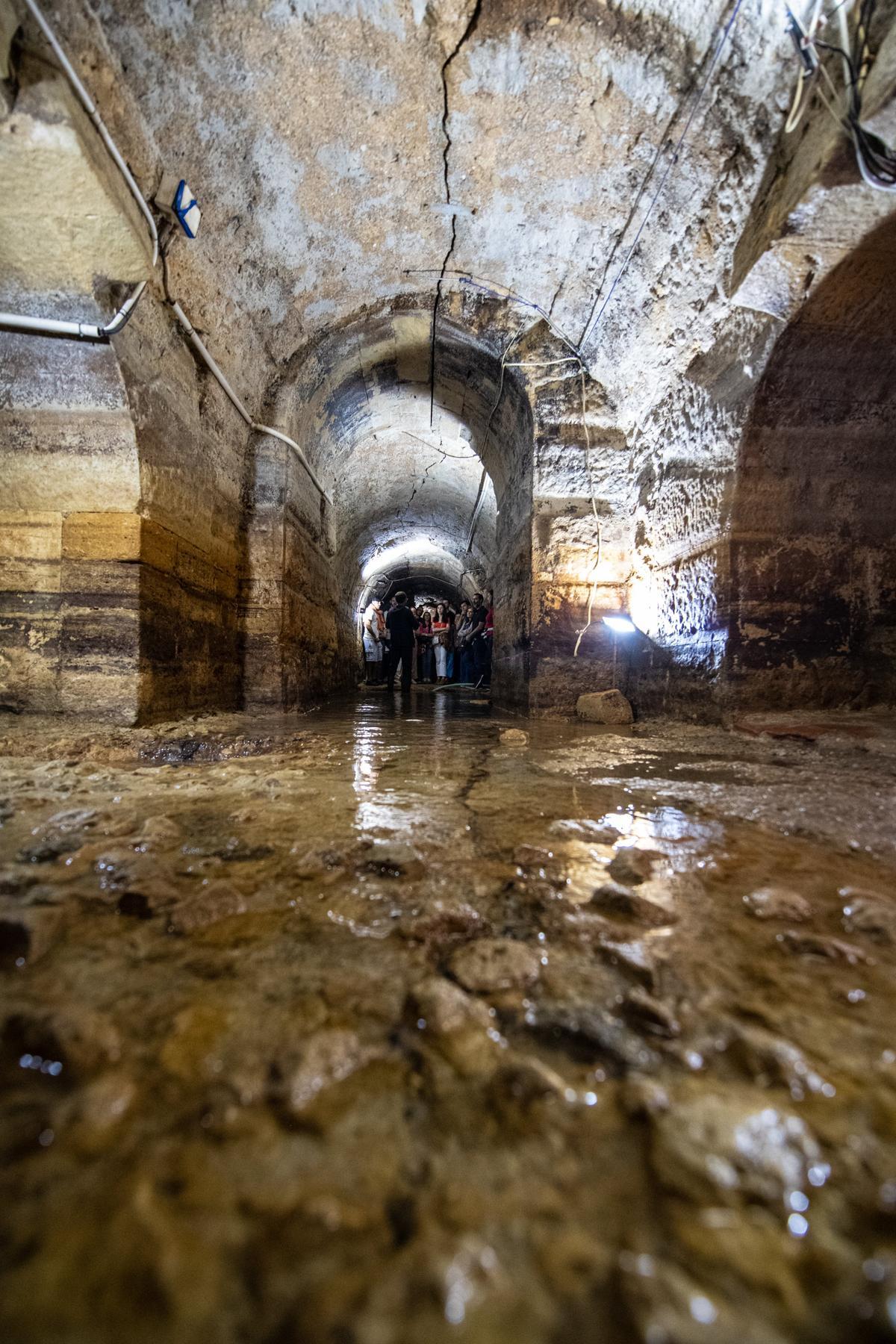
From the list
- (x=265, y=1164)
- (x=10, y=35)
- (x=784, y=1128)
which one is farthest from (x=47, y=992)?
(x=10, y=35)

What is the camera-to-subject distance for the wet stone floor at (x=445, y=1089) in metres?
0.39

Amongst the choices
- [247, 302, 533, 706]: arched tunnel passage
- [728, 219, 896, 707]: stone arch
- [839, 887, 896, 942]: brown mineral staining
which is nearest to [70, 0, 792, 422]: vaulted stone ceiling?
[247, 302, 533, 706]: arched tunnel passage

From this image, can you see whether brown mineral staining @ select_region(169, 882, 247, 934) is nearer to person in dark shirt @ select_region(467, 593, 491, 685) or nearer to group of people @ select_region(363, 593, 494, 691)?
group of people @ select_region(363, 593, 494, 691)

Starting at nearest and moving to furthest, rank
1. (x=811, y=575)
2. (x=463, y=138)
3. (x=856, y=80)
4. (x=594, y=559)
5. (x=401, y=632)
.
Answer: (x=856, y=80)
(x=463, y=138)
(x=811, y=575)
(x=594, y=559)
(x=401, y=632)

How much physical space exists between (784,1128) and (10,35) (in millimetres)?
3625

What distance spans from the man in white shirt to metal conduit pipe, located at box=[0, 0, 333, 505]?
8.48 m

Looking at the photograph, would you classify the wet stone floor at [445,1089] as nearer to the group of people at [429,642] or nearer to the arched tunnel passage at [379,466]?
the arched tunnel passage at [379,466]

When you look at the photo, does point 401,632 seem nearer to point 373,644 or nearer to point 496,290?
point 373,644

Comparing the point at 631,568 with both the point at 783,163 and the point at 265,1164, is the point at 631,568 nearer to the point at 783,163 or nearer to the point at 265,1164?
the point at 783,163

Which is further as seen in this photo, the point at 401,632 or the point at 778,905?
the point at 401,632

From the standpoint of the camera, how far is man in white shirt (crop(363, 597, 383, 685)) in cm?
1209

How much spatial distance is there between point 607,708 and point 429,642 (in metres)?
10.2

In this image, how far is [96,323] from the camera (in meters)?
2.69

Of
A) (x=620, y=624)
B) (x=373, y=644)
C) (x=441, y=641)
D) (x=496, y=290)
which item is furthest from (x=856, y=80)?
(x=441, y=641)
